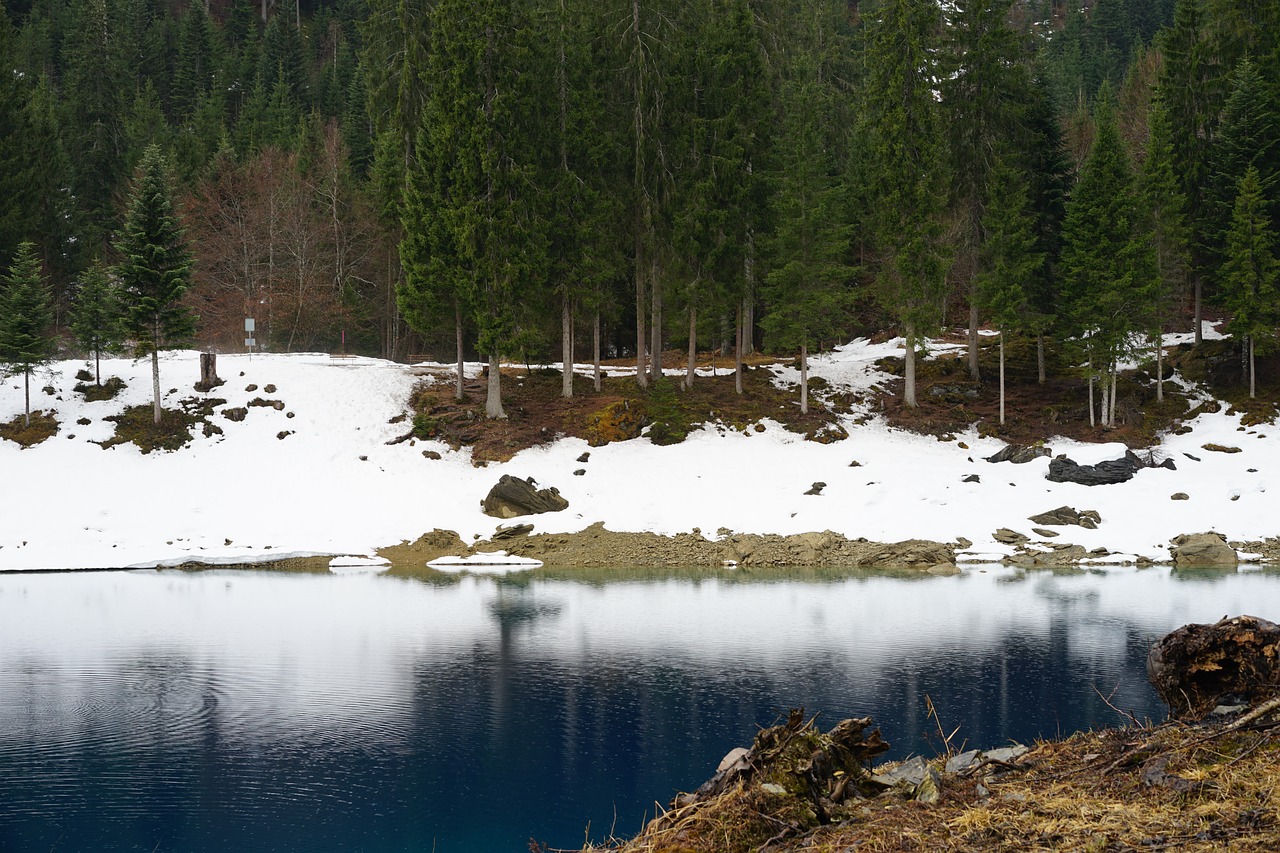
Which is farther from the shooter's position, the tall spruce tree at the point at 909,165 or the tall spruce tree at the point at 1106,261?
the tall spruce tree at the point at 909,165

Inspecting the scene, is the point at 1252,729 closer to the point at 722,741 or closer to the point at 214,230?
the point at 722,741

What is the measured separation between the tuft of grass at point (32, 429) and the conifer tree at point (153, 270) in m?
3.69

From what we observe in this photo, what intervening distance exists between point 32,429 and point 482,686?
93.7 feet

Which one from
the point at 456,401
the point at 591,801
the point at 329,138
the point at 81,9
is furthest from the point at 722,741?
the point at 81,9

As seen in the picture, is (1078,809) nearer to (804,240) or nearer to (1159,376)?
(804,240)

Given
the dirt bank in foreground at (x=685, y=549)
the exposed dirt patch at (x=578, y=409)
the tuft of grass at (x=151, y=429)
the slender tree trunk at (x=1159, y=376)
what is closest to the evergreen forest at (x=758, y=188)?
the slender tree trunk at (x=1159, y=376)

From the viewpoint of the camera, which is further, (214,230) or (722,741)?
(214,230)

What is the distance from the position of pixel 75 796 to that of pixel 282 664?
6790mm

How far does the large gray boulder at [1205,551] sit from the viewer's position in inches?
1129

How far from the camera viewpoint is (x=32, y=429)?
119 feet

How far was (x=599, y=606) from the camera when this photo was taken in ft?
78.5

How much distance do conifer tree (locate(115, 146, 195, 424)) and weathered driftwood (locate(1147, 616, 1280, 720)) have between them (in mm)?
37425

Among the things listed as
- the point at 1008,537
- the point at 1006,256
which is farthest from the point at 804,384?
the point at 1008,537

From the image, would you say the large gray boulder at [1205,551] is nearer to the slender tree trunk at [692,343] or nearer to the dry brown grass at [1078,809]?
the slender tree trunk at [692,343]
